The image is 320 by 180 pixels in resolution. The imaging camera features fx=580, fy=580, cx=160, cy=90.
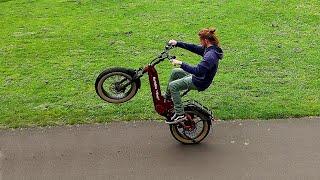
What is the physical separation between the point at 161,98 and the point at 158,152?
2.35 feet

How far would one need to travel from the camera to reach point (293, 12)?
1388 centimetres

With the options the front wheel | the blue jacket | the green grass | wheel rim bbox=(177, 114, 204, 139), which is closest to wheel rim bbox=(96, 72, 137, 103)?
the front wheel

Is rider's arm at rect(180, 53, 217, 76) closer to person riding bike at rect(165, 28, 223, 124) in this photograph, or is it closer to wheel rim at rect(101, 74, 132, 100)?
person riding bike at rect(165, 28, 223, 124)

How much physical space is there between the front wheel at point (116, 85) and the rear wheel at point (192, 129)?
794 mm

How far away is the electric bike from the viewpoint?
296 inches

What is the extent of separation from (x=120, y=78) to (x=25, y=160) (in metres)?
1.64

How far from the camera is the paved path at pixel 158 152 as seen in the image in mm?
7012

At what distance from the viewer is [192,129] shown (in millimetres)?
7641

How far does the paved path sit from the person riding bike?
557 millimetres

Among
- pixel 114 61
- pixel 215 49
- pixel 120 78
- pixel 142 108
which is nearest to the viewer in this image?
pixel 215 49

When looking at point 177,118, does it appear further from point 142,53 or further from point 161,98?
point 142,53

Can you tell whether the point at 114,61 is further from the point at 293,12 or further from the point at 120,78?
the point at 293,12

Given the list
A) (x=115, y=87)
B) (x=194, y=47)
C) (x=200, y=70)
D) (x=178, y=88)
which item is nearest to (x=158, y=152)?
(x=178, y=88)

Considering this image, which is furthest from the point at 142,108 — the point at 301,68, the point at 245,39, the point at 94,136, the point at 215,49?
the point at 245,39
